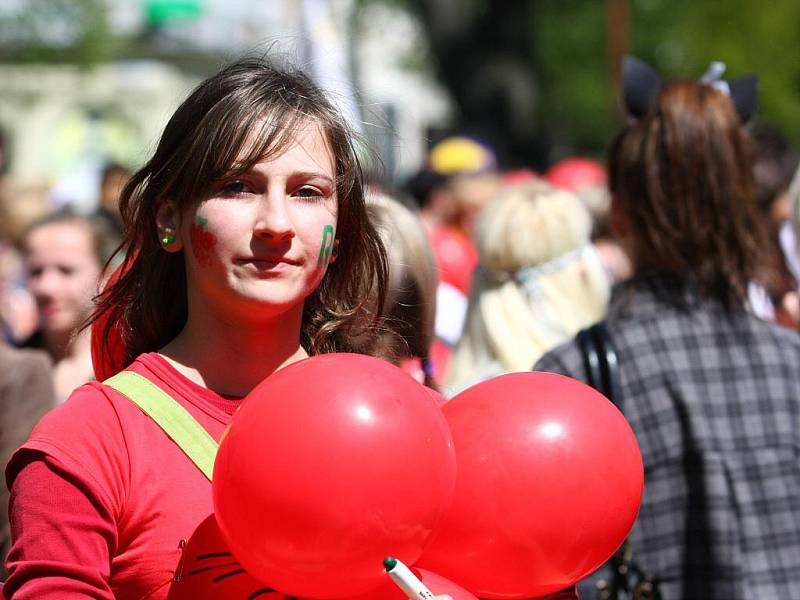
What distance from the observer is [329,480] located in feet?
5.73

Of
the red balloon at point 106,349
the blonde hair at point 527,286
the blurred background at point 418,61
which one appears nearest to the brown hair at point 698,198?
the blonde hair at point 527,286

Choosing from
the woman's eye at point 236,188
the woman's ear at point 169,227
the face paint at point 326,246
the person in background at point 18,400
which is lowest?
the person in background at point 18,400

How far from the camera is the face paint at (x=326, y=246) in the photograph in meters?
2.16

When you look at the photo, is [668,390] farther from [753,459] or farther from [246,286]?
[246,286]

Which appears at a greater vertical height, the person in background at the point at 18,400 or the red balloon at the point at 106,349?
the red balloon at the point at 106,349

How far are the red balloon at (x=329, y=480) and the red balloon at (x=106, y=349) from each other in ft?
1.99

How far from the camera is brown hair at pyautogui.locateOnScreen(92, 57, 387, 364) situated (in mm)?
2113

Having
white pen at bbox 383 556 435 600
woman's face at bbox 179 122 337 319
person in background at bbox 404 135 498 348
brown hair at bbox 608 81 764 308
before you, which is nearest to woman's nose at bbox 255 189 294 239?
woman's face at bbox 179 122 337 319

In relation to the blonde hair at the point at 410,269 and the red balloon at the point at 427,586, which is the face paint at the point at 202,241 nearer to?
the red balloon at the point at 427,586

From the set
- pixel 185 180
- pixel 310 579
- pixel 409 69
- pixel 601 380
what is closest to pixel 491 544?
pixel 310 579

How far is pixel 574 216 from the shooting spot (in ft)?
13.5

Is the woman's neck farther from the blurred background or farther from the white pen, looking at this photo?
the blurred background

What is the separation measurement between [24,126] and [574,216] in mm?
32864

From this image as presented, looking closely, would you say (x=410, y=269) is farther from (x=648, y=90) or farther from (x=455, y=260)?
(x=455, y=260)
